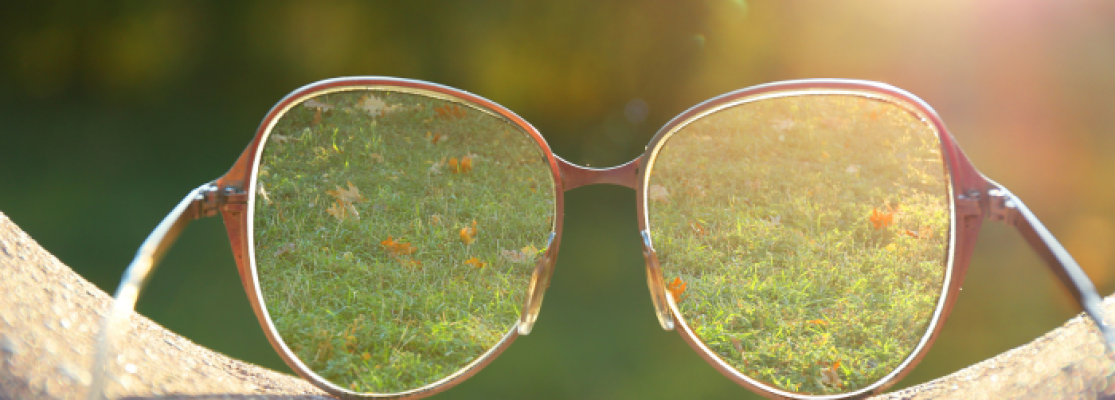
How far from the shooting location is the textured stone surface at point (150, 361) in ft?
1.30

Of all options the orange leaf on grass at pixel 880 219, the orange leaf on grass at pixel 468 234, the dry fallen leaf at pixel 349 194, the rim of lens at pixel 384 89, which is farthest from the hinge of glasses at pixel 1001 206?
the dry fallen leaf at pixel 349 194

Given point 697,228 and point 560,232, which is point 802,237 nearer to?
point 697,228

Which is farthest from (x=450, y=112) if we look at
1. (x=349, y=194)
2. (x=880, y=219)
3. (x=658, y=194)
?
(x=880, y=219)

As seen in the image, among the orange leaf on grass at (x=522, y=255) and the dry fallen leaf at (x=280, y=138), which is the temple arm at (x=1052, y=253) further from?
the dry fallen leaf at (x=280, y=138)

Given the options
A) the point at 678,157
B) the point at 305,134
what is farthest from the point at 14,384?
the point at 678,157

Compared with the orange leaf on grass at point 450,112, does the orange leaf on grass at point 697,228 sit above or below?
below

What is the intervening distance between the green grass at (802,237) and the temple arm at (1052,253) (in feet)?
0.30

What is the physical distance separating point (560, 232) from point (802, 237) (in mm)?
274

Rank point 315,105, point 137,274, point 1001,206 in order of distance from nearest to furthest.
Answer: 1. point 137,274
2. point 1001,206
3. point 315,105

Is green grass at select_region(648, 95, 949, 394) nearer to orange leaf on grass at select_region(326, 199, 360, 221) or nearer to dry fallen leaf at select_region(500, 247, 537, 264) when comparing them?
dry fallen leaf at select_region(500, 247, 537, 264)

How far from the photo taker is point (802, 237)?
0.73 metres

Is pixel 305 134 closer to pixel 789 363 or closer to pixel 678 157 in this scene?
pixel 678 157

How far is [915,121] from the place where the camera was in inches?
25.4

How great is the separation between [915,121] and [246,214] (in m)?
0.67
